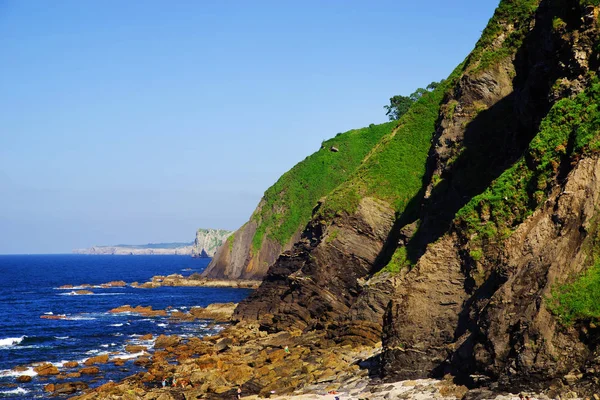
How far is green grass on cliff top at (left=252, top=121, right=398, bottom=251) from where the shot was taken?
122812 mm

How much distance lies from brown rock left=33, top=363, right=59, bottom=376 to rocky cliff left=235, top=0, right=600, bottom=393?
1992 cm

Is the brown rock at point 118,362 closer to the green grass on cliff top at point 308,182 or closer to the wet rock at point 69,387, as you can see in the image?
the wet rock at point 69,387

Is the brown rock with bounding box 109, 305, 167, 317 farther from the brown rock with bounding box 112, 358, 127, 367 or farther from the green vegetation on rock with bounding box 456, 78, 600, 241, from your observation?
the green vegetation on rock with bounding box 456, 78, 600, 241

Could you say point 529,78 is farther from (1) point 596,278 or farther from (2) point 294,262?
(2) point 294,262

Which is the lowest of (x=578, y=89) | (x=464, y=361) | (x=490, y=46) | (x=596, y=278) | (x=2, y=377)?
(x=2, y=377)

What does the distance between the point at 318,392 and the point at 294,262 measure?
35.9m

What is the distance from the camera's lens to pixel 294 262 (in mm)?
72500

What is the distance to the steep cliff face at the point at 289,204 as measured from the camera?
400 ft

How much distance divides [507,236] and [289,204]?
93022mm

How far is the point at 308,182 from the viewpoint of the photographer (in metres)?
129

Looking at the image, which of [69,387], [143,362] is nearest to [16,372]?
[69,387]

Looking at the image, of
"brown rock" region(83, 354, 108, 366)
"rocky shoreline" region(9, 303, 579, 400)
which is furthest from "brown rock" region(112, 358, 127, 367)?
"brown rock" region(83, 354, 108, 366)

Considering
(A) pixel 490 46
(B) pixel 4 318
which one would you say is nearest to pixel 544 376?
(A) pixel 490 46

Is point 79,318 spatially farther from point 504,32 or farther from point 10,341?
point 504,32
